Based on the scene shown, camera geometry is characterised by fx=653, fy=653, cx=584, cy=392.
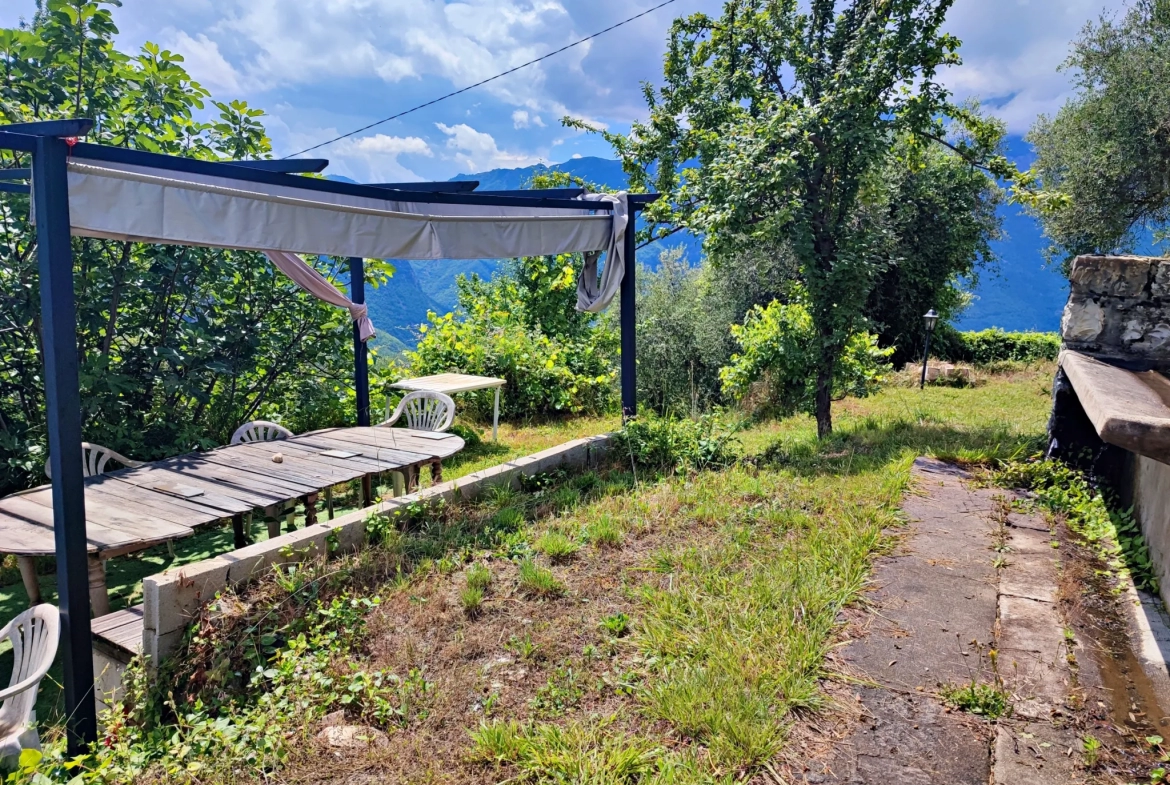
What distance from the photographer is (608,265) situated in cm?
521

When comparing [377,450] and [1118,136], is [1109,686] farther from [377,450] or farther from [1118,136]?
[1118,136]

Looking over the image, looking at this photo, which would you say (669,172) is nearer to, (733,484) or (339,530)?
(733,484)

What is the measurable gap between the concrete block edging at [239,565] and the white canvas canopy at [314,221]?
134 cm

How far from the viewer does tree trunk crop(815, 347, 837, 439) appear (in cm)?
630

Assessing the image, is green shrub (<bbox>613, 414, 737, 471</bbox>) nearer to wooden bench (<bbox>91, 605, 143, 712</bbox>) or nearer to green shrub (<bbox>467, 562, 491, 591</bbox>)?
green shrub (<bbox>467, 562, 491, 591</bbox>)

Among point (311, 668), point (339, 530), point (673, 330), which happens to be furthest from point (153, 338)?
point (673, 330)

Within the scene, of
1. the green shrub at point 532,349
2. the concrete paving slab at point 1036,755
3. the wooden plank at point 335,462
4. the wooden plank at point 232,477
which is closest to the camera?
the concrete paving slab at point 1036,755

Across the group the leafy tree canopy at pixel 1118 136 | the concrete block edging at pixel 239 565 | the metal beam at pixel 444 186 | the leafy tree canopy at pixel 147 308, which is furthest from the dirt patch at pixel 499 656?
the leafy tree canopy at pixel 1118 136

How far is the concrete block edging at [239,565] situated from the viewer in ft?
7.76

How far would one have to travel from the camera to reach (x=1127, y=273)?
3.95 meters

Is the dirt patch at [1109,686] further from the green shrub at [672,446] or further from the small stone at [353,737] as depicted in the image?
the green shrub at [672,446]

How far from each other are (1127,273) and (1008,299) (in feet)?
291

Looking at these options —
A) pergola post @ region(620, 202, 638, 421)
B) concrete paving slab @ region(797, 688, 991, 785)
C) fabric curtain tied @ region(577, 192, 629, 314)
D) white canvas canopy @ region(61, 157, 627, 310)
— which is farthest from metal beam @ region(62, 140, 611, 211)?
concrete paving slab @ region(797, 688, 991, 785)

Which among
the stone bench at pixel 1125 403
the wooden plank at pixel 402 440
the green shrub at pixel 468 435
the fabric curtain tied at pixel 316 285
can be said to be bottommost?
the green shrub at pixel 468 435
